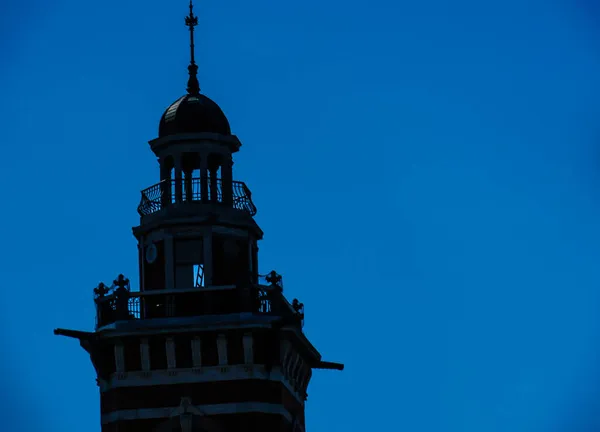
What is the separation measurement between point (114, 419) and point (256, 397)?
4675mm

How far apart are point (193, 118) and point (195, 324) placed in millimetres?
7376

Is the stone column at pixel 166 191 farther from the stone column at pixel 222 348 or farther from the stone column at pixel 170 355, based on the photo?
the stone column at pixel 222 348

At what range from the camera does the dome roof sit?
324 feet

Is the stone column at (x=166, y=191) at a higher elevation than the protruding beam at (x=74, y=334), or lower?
higher

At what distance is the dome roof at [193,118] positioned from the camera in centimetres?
9869

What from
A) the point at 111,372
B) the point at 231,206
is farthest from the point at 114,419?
the point at 231,206

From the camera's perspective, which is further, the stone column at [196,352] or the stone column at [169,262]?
the stone column at [169,262]

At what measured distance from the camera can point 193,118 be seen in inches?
3893

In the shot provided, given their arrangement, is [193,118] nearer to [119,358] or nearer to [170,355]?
[170,355]

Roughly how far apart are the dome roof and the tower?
0.07m

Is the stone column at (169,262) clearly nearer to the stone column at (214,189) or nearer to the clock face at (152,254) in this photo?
the clock face at (152,254)

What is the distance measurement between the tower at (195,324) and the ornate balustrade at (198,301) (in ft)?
0.11

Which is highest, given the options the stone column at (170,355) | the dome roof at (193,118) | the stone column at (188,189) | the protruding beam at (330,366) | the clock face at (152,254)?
the dome roof at (193,118)

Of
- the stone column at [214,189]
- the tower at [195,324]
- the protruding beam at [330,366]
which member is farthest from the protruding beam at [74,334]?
the protruding beam at [330,366]
